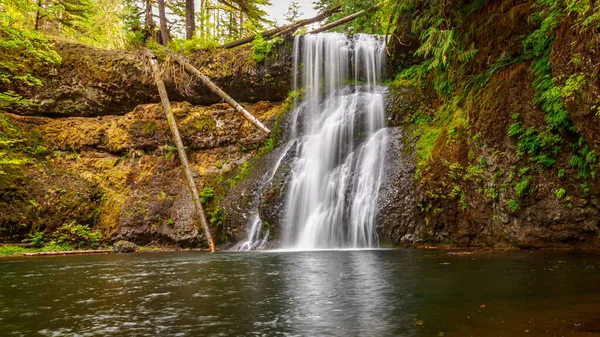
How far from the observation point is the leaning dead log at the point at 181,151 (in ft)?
38.5

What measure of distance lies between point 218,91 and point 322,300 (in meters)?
11.5

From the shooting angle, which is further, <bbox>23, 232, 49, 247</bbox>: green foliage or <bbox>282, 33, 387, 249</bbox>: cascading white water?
<bbox>23, 232, 49, 247</bbox>: green foliage

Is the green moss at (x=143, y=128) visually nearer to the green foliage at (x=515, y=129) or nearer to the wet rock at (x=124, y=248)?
the wet rock at (x=124, y=248)

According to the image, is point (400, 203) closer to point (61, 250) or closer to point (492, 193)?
point (492, 193)

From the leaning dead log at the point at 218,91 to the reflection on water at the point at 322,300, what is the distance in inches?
310

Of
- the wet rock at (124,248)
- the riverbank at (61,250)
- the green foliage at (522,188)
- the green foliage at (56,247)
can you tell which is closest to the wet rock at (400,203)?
the green foliage at (522,188)

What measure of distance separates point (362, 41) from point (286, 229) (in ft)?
26.2

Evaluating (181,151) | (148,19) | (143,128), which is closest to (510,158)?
(181,151)

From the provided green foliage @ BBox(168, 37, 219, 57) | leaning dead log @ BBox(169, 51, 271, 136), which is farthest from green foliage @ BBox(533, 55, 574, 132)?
green foliage @ BBox(168, 37, 219, 57)

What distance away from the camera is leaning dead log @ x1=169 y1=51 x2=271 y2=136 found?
44.8ft

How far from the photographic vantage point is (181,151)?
13008mm

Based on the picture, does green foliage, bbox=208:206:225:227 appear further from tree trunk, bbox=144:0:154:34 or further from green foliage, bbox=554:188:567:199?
tree trunk, bbox=144:0:154:34

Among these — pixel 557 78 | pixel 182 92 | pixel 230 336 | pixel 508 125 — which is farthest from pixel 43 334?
pixel 182 92

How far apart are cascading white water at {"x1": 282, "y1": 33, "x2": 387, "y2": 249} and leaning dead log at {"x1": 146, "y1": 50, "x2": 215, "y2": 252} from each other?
2.68m
